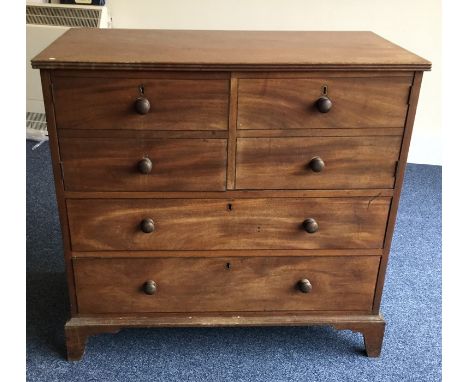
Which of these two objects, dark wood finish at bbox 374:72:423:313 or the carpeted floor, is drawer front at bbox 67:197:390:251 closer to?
dark wood finish at bbox 374:72:423:313

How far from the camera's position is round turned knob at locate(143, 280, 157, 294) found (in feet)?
4.88

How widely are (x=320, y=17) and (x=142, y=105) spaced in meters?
1.90

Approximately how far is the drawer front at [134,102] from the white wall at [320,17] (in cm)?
174

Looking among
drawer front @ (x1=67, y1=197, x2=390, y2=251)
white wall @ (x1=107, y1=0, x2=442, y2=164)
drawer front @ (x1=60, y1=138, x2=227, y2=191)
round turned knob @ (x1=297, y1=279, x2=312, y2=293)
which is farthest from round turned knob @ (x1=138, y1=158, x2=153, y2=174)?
white wall @ (x1=107, y1=0, x2=442, y2=164)

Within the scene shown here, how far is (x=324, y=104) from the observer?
4.18 ft

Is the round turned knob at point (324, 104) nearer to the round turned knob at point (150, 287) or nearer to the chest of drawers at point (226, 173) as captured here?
the chest of drawers at point (226, 173)

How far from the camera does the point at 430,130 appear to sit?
9.79 feet

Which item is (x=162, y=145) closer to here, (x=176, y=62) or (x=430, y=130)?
(x=176, y=62)

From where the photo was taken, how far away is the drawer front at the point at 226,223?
1.41 m

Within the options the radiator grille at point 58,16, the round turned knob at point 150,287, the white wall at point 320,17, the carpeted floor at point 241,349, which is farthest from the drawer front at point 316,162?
the radiator grille at point 58,16

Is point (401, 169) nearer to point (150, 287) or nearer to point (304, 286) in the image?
point (304, 286)

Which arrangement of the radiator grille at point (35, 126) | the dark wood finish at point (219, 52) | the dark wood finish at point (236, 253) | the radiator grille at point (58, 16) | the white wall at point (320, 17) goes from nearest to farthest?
the dark wood finish at point (219, 52), the dark wood finish at point (236, 253), the white wall at point (320, 17), the radiator grille at point (58, 16), the radiator grille at point (35, 126)

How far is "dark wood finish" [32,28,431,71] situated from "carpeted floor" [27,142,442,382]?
3.12ft

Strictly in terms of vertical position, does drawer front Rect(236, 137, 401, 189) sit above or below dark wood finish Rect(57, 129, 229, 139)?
below
